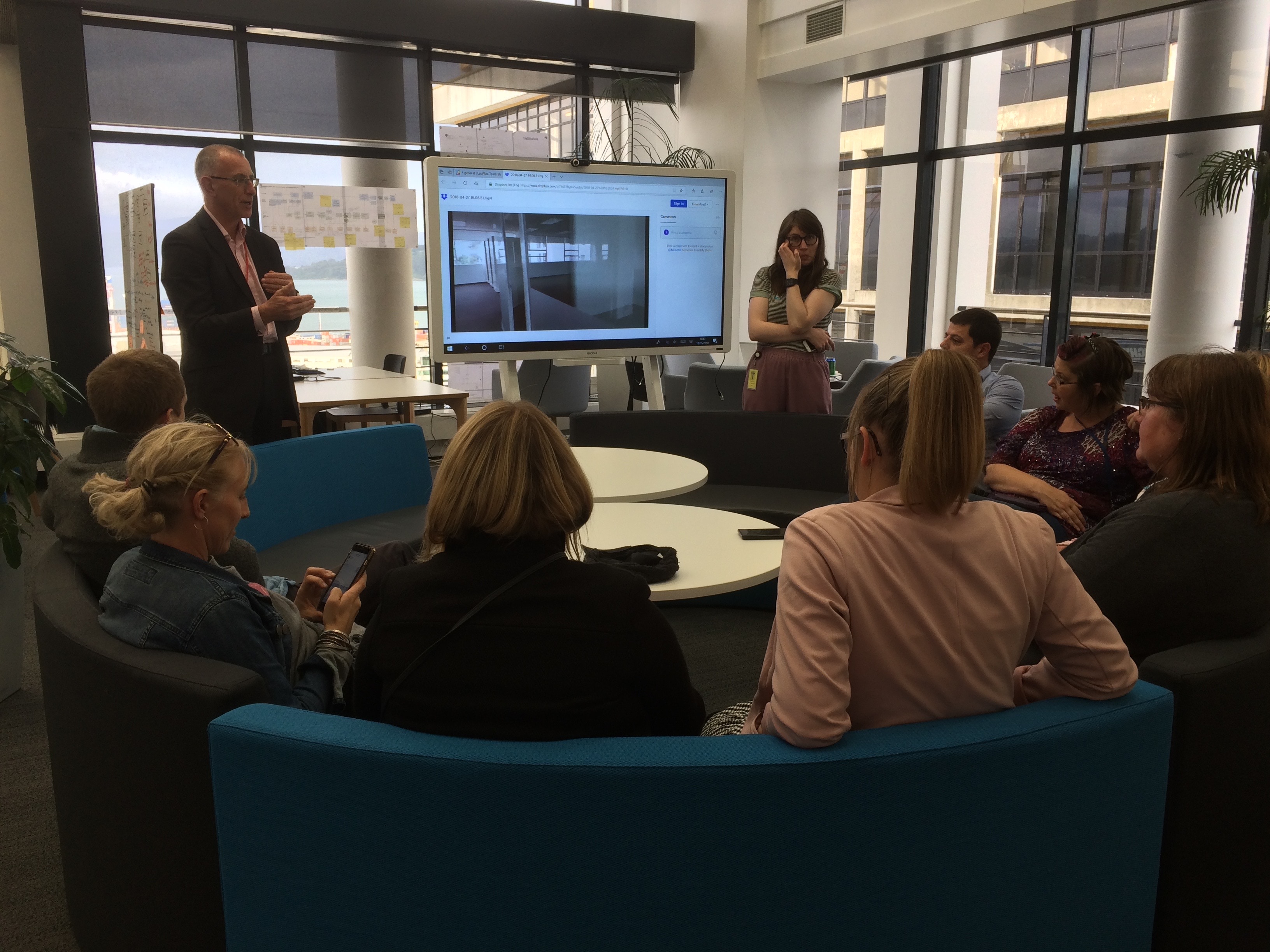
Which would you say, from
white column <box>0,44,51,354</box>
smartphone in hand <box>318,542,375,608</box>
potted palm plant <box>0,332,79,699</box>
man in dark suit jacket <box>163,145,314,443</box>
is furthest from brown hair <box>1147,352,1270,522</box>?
white column <box>0,44,51,354</box>

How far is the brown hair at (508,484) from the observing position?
126 cm

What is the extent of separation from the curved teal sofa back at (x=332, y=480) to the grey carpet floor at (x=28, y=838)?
0.72 meters

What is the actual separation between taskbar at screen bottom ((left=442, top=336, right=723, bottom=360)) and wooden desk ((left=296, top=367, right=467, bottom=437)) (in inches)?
25.8

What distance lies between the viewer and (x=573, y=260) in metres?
4.26

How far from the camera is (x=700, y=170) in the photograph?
4473 millimetres

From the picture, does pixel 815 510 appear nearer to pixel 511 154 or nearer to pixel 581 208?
pixel 581 208

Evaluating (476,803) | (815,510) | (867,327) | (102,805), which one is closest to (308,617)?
(102,805)

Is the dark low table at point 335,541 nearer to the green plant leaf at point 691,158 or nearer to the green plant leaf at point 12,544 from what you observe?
the green plant leaf at point 12,544

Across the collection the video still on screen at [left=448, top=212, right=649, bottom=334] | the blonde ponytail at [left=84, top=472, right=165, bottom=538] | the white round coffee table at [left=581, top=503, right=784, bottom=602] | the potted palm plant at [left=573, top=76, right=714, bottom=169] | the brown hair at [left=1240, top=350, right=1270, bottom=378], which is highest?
the potted palm plant at [left=573, top=76, right=714, bottom=169]

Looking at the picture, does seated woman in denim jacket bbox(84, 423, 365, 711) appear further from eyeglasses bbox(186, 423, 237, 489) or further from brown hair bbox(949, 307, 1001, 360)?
brown hair bbox(949, 307, 1001, 360)

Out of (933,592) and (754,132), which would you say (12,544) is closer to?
(933,592)

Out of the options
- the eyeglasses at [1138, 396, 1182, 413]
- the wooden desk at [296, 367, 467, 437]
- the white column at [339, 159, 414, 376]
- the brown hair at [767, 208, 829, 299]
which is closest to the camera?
the eyeglasses at [1138, 396, 1182, 413]

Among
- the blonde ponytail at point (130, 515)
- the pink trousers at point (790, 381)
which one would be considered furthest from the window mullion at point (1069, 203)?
the blonde ponytail at point (130, 515)

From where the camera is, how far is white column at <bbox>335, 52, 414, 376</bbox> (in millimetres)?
7043
